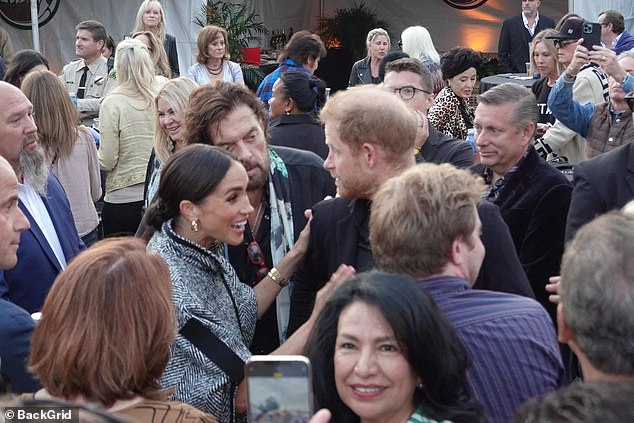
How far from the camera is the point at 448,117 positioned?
21.2ft

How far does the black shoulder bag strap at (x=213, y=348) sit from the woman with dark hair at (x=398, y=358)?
0.71 metres

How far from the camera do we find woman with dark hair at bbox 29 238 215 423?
2.06m

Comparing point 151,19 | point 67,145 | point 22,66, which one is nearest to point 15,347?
point 67,145

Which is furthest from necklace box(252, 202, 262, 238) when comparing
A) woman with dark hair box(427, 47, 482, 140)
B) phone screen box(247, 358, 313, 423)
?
woman with dark hair box(427, 47, 482, 140)

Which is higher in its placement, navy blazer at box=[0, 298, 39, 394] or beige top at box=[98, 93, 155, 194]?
navy blazer at box=[0, 298, 39, 394]

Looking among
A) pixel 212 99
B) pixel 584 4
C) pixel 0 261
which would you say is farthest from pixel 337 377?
pixel 584 4

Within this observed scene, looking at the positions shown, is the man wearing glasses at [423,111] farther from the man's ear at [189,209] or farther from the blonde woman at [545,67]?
the blonde woman at [545,67]

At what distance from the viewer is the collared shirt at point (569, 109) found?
5.73m

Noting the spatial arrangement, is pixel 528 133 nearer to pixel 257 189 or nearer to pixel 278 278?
pixel 257 189

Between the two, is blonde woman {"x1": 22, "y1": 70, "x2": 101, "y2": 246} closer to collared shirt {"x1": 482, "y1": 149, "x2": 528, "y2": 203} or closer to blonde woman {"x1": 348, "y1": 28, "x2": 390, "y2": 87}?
collared shirt {"x1": 482, "y1": 149, "x2": 528, "y2": 203}

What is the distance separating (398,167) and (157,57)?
19.8 ft

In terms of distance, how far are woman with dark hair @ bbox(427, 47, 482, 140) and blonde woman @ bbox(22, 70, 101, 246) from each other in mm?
2417

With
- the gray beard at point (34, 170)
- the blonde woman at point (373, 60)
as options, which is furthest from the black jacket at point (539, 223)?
the blonde woman at point (373, 60)

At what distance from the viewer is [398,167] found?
9.66 ft
